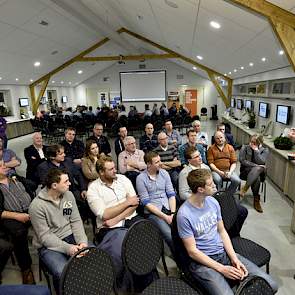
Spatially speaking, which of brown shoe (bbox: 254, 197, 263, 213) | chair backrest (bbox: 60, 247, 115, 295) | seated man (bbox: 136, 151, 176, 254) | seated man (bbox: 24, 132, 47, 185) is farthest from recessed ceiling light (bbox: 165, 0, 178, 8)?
chair backrest (bbox: 60, 247, 115, 295)

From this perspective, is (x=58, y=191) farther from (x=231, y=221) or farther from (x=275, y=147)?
(x=275, y=147)

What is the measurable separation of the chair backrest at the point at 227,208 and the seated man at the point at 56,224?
1.27 m

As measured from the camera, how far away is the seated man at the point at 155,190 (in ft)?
8.60

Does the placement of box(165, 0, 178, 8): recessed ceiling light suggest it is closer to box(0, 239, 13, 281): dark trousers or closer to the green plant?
the green plant

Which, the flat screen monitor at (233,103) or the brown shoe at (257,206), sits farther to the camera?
the flat screen monitor at (233,103)

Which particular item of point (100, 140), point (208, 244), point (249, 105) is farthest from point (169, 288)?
point (249, 105)

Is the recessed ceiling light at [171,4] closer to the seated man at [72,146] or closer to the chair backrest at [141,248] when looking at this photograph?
the seated man at [72,146]

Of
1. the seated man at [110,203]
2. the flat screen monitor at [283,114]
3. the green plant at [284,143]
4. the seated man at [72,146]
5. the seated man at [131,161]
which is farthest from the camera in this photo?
the flat screen monitor at [283,114]

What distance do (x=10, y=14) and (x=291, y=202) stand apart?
7.39 meters

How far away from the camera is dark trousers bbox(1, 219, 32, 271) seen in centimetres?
236

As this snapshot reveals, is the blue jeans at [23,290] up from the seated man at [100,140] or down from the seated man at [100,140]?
down

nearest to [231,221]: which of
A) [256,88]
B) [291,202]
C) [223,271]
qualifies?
[223,271]

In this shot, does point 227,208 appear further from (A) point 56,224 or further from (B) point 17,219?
(B) point 17,219

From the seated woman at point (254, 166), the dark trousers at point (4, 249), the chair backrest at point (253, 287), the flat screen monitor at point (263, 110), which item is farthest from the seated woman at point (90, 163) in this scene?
the flat screen monitor at point (263, 110)
